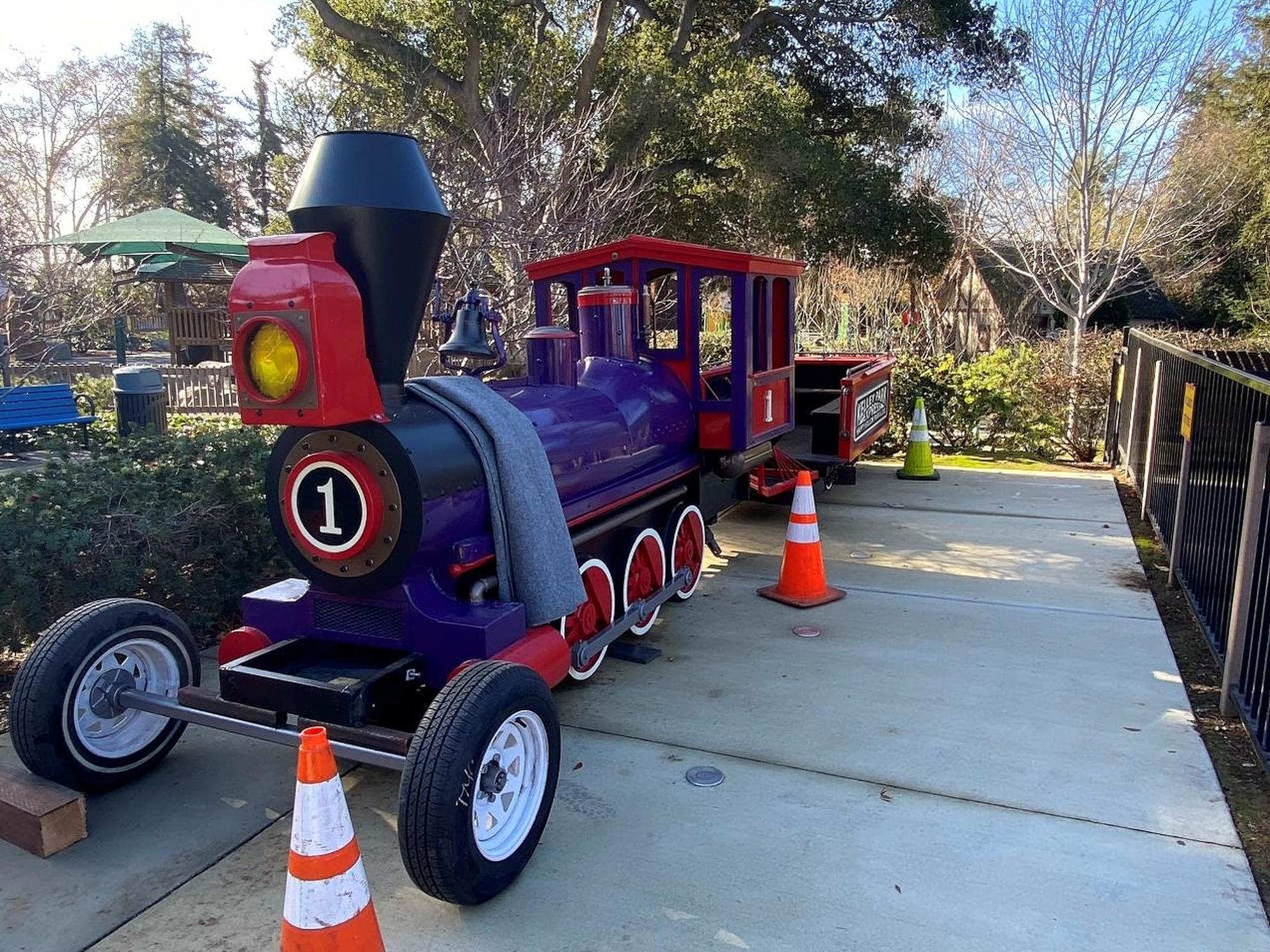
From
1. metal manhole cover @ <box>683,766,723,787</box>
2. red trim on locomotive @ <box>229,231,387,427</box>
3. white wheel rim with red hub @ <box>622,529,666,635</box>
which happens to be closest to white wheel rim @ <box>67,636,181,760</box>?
red trim on locomotive @ <box>229,231,387,427</box>

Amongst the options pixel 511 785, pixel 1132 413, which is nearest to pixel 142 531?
pixel 511 785

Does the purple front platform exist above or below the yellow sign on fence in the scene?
below

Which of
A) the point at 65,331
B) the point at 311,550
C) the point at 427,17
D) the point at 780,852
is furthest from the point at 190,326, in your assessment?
the point at 780,852

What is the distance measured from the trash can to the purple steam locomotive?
575 cm

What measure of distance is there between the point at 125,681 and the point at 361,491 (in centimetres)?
116

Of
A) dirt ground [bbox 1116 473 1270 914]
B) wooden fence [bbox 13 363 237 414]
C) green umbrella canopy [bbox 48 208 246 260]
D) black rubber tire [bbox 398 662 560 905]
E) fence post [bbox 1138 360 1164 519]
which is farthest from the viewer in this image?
green umbrella canopy [bbox 48 208 246 260]

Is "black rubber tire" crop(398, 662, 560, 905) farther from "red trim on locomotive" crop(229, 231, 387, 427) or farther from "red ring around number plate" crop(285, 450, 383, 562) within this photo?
"red trim on locomotive" crop(229, 231, 387, 427)

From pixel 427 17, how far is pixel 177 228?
9926 millimetres

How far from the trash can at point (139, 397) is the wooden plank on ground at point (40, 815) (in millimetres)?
6006

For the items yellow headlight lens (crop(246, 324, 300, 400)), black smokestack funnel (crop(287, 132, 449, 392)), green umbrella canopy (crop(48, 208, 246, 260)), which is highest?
green umbrella canopy (crop(48, 208, 246, 260))

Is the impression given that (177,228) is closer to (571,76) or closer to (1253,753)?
(571,76)

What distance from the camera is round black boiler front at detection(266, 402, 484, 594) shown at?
3.01m

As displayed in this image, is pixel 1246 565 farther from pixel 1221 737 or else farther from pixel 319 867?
pixel 319 867

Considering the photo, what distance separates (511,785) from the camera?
2.75 m
